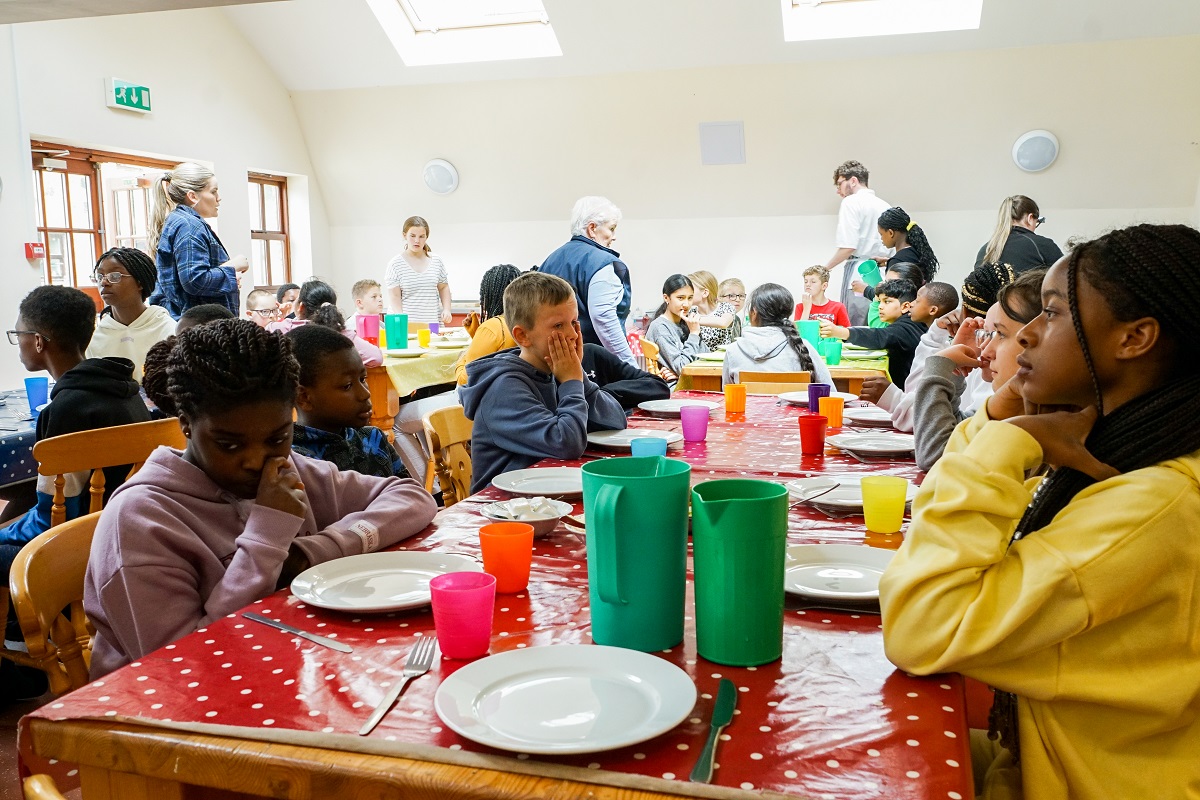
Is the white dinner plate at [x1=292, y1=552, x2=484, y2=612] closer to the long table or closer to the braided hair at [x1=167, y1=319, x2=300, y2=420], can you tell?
the long table

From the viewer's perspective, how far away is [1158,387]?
1.00 metres

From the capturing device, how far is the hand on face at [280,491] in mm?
1290

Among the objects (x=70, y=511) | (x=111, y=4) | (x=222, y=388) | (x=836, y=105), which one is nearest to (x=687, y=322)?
(x=836, y=105)

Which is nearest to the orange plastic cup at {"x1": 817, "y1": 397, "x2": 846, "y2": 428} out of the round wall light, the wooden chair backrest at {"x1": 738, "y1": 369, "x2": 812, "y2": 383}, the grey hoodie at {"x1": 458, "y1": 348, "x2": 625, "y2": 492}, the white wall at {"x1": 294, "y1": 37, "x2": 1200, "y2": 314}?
the grey hoodie at {"x1": 458, "y1": 348, "x2": 625, "y2": 492}

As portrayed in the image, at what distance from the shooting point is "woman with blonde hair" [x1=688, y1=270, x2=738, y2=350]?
583 centimetres

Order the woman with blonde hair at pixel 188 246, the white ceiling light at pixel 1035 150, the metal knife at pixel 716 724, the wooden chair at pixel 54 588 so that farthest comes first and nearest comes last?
the white ceiling light at pixel 1035 150, the woman with blonde hair at pixel 188 246, the wooden chair at pixel 54 588, the metal knife at pixel 716 724

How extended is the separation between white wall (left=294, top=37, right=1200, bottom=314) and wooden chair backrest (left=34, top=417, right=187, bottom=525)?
6.01 metres

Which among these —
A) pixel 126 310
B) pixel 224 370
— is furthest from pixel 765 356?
pixel 224 370

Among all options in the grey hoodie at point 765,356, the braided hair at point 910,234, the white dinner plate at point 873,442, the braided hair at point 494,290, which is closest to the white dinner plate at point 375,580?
the white dinner plate at point 873,442

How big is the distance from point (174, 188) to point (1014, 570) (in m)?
4.16

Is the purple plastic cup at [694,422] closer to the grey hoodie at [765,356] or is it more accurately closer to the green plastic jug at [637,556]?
the green plastic jug at [637,556]

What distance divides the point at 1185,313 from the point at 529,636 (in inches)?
30.4

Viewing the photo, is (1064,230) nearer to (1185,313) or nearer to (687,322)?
(687,322)

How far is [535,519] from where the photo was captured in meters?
1.39
